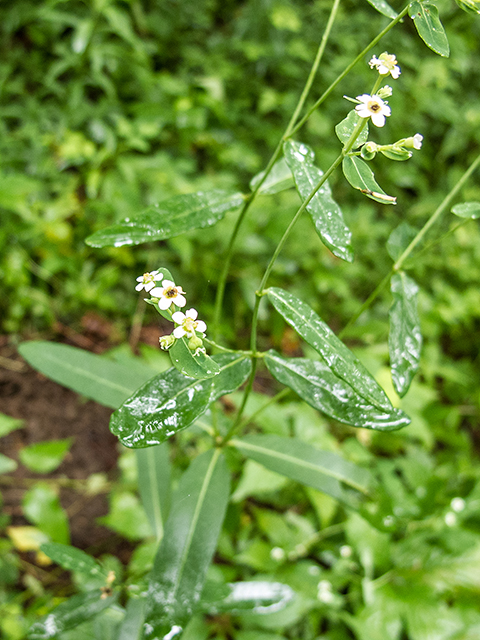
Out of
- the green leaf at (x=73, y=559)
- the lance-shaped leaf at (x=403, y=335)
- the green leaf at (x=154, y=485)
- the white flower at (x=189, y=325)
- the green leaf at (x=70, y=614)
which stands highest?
the white flower at (x=189, y=325)

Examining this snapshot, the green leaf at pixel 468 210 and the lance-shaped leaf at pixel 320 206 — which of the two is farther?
the green leaf at pixel 468 210

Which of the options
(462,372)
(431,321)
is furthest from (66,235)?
(462,372)

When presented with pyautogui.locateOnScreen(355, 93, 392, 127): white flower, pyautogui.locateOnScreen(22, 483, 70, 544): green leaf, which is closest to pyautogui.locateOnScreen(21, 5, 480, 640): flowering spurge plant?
pyautogui.locateOnScreen(355, 93, 392, 127): white flower

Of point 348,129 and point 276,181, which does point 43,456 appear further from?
point 348,129

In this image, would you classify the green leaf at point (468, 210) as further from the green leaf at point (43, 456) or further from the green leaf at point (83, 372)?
the green leaf at point (43, 456)

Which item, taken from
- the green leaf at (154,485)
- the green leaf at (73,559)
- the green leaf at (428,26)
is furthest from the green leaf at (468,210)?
the green leaf at (73,559)

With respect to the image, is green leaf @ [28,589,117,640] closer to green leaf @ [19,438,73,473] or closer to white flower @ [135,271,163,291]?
green leaf @ [19,438,73,473]
